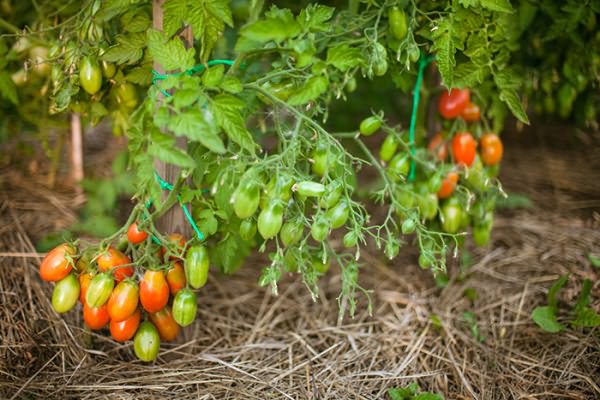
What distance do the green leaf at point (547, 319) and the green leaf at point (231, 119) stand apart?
3.44 ft

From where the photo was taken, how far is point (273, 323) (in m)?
1.78

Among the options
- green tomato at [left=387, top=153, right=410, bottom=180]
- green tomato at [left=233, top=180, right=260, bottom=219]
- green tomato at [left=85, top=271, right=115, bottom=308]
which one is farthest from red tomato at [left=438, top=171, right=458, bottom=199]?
green tomato at [left=85, top=271, right=115, bottom=308]

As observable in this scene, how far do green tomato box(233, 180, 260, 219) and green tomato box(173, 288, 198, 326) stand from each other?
29 cm

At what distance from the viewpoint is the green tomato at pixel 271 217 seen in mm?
1203

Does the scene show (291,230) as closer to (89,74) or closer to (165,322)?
(165,322)

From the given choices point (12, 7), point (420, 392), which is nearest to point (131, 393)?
point (420, 392)

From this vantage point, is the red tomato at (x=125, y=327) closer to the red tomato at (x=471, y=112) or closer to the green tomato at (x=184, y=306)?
the green tomato at (x=184, y=306)

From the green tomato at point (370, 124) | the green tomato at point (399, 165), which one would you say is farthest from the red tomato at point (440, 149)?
the green tomato at point (370, 124)

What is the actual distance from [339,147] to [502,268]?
3.33 feet

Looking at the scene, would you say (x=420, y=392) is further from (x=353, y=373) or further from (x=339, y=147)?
(x=339, y=147)

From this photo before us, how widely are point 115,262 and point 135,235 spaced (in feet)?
0.26

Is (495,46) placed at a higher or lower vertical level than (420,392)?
higher

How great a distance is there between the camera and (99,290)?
132cm

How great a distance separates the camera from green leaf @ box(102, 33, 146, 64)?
1.39 m
